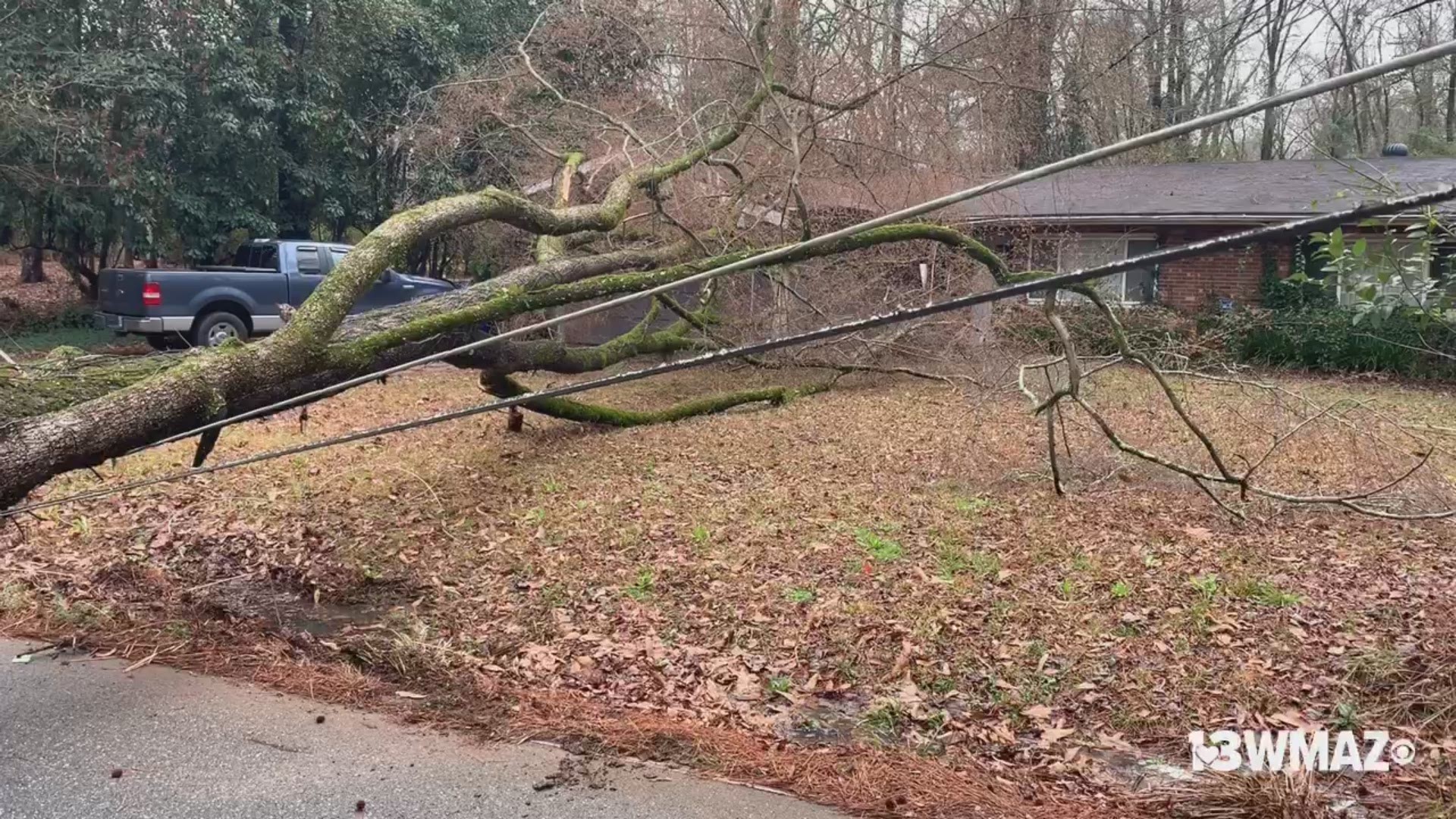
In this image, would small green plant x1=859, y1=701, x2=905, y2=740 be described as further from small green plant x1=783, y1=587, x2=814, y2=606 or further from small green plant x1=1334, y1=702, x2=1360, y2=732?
small green plant x1=1334, y1=702, x2=1360, y2=732

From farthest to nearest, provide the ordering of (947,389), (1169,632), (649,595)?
(947,389) → (649,595) → (1169,632)

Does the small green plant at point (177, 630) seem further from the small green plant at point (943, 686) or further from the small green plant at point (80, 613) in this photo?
the small green plant at point (943, 686)

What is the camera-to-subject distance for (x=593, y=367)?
919 cm

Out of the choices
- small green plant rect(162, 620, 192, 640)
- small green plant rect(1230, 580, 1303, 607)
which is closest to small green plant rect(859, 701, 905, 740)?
small green plant rect(1230, 580, 1303, 607)

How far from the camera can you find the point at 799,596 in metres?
4.97

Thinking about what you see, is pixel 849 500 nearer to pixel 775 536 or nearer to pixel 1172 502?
pixel 775 536

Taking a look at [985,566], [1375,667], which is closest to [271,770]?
[985,566]

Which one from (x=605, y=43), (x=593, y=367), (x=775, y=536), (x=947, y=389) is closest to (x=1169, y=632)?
(x=775, y=536)

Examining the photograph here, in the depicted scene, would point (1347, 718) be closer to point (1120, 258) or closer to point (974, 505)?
point (974, 505)

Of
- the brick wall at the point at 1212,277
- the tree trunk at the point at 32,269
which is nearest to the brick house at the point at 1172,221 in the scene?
the brick wall at the point at 1212,277

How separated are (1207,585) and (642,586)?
9.39 feet

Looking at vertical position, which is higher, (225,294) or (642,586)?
(225,294)

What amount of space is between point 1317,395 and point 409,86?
50.2 ft

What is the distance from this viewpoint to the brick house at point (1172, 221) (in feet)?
49.1
